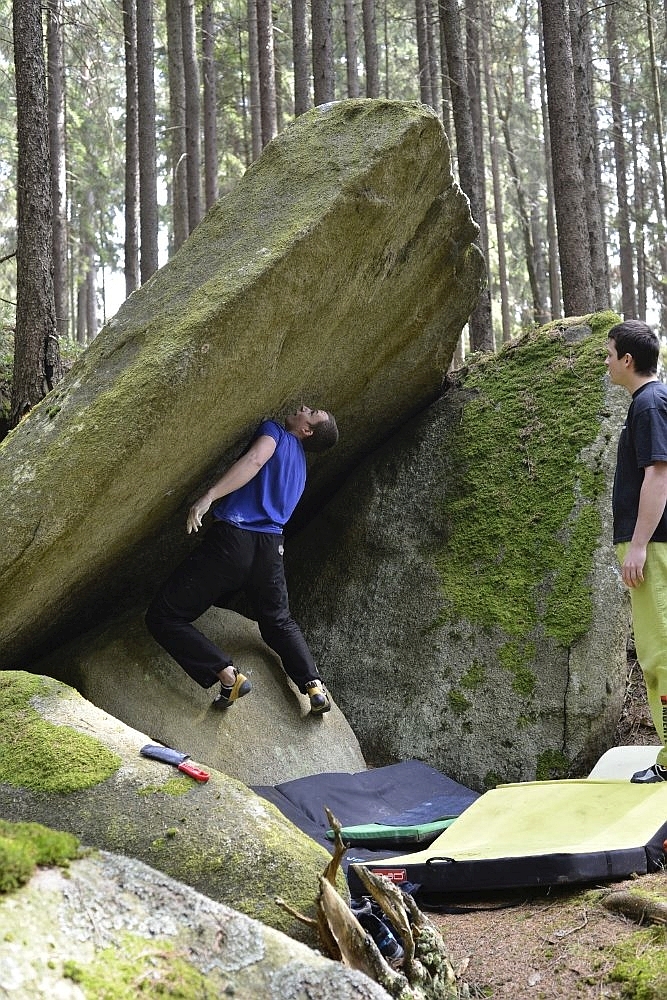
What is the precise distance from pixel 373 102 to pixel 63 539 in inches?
120

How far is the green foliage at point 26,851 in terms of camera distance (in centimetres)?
213

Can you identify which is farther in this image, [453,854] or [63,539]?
[63,539]

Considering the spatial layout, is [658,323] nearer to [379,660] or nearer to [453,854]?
[379,660]

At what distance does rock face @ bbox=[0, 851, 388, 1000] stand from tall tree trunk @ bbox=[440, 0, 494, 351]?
882 cm

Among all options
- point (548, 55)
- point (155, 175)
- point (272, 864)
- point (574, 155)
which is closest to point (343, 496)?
point (272, 864)

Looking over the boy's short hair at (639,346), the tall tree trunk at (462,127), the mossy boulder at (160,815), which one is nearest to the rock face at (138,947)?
the mossy boulder at (160,815)

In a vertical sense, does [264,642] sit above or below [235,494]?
below

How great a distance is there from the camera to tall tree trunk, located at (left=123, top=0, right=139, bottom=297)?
16594mm

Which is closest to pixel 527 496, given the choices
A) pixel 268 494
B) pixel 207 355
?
pixel 268 494

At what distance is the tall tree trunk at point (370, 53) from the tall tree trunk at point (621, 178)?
6.25 metres

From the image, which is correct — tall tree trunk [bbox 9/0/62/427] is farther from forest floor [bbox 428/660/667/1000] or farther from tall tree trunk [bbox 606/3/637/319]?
tall tree trunk [bbox 606/3/637/319]

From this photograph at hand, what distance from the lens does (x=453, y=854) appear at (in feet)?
13.0

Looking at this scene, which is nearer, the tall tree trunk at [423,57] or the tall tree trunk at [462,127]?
the tall tree trunk at [462,127]

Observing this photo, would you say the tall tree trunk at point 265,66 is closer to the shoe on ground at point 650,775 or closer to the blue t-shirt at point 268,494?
the blue t-shirt at point 268,494
